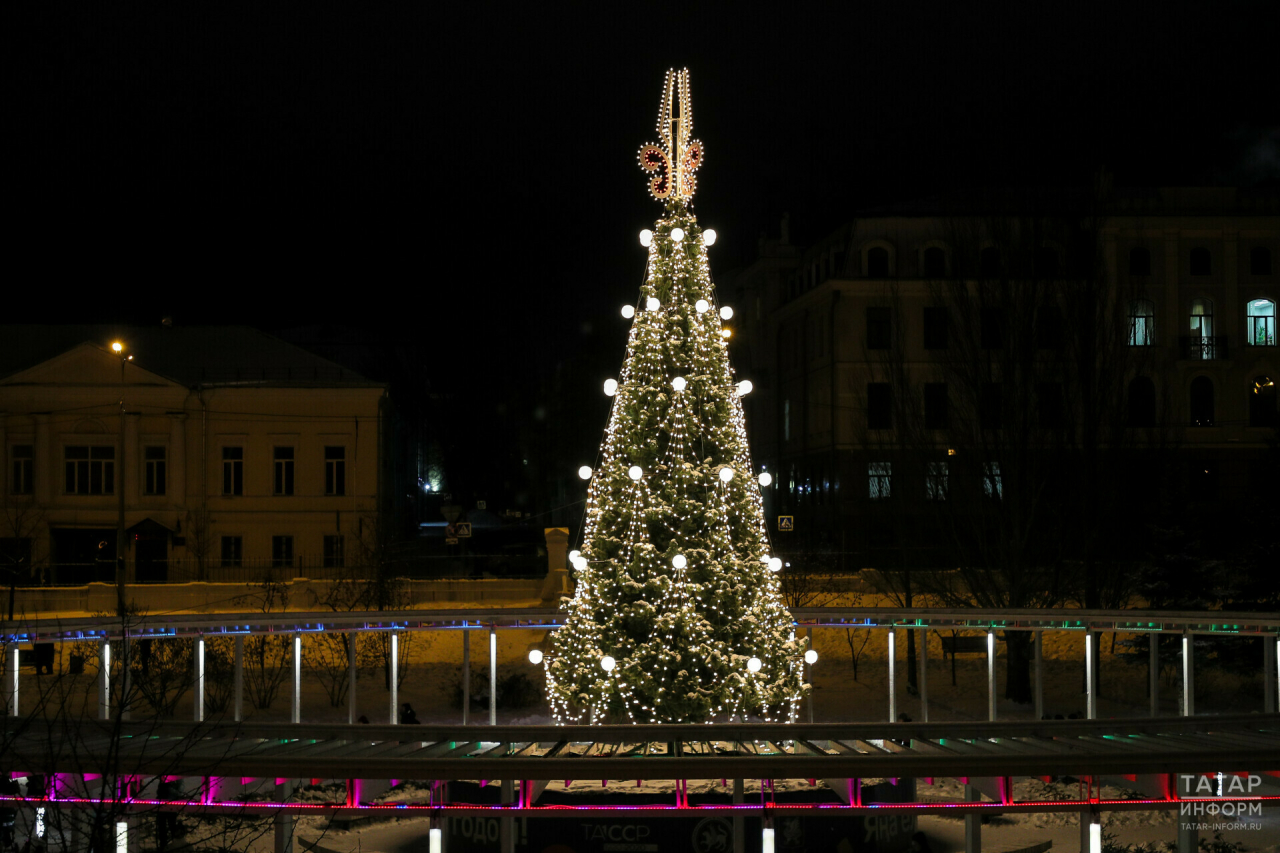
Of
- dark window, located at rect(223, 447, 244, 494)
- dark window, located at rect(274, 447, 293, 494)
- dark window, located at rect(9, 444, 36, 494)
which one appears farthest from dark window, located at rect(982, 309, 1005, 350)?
dark window, located at rect(9, 444, 36, 494)

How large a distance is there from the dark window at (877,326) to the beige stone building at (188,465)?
16472mm

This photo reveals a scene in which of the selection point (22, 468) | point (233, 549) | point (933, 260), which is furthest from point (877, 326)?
point (22, 468)

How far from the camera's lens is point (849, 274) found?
4228 centimetres

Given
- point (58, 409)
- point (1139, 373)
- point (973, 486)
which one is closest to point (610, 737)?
point (973, 486)

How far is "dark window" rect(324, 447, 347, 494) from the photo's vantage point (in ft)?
141

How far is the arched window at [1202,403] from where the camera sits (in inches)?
1668

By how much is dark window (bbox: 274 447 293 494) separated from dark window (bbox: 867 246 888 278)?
20.1 metres

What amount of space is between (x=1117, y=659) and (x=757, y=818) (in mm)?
18159

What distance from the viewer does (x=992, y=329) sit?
25391 mm

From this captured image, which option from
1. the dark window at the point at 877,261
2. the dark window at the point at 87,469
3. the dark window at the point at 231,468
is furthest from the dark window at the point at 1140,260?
the dark window at the point at 87,469

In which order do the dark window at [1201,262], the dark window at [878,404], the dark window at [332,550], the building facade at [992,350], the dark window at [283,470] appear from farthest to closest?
the dark window at [283,470]
the dark window at [1201,262]
the dark window at [332,550]
the dark window at [878,404]
the building facade at [992,350]

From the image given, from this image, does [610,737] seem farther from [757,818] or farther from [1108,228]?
[1108,228]

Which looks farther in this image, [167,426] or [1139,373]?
[167,426]

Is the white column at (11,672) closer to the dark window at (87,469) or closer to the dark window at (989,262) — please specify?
the dark window at (989,262)
